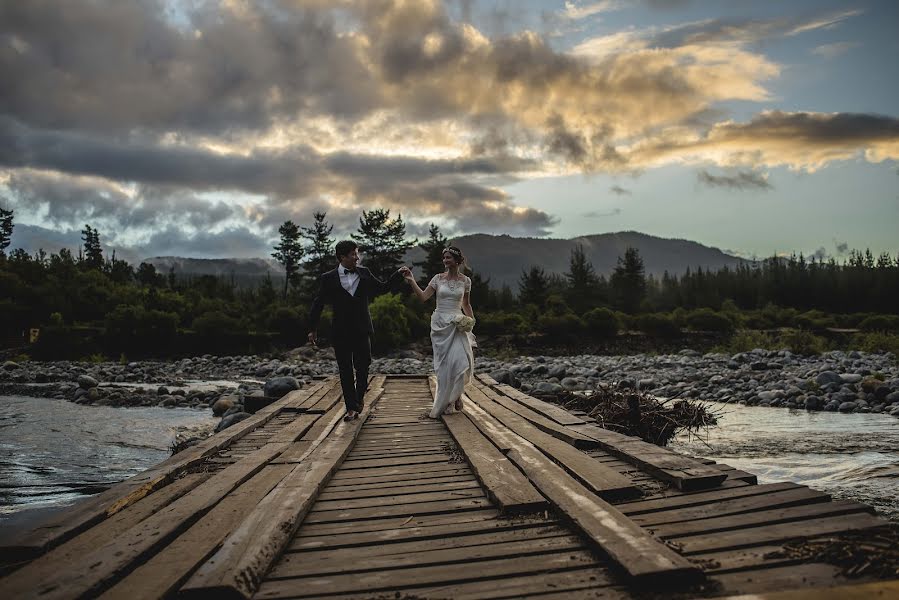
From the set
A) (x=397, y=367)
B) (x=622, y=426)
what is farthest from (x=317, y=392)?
(x=397, y=367)

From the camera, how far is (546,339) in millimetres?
37312

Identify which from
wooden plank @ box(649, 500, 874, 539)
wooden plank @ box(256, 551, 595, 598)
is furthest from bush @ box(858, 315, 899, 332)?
wooden plank @ box(256, 551, 595, 598)

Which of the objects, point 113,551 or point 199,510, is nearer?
point 113,551

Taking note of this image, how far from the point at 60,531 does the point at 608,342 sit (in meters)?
35.5

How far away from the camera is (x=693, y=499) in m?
3.73

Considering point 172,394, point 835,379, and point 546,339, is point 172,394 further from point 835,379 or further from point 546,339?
point 546,339

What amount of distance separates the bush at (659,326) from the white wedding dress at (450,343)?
32.4 metres

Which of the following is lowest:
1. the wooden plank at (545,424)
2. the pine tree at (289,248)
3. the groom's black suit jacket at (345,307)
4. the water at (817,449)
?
the water at (817,449)

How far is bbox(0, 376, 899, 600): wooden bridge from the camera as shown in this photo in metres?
2.60

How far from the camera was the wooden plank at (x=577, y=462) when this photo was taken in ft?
12.6

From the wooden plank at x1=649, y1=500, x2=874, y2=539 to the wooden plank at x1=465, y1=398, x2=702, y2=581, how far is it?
261mm

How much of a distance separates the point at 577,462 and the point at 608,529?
1.54 m

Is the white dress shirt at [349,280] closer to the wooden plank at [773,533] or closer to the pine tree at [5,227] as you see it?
the wooden plank at [773,533]

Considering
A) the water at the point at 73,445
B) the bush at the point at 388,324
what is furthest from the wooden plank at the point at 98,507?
the bush at the point at 388,324
